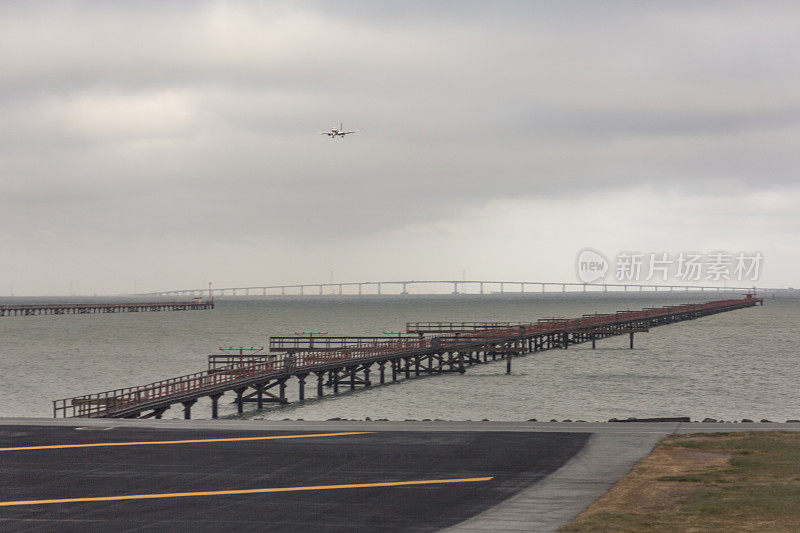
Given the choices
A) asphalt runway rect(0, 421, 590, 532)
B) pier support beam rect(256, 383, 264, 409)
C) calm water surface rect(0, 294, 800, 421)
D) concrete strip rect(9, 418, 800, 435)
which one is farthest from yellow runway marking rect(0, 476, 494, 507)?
pier support beam rect(256, 383, 264, 409)

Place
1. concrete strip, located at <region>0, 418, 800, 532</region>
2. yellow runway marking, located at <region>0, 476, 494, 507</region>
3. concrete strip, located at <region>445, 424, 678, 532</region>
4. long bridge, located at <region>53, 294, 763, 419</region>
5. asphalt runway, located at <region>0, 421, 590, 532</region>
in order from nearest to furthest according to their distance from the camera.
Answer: concrete strip, located at <region>445, 424, 678, 532</region> < concrete strip, located at <region>0, 418, 800, 532</region> < asphalt runway, located at <region>0, 421, 590, 532</region> < yellow runway marking, located at <region>0, 476, 494, 507</region> < long bridge, located at <region>53, 294, 763, 419</region>

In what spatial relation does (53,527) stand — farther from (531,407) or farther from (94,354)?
(94,354)

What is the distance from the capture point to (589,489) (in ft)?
67.5

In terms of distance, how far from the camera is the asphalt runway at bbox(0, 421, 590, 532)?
1814 cm

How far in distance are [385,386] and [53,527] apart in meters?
57.1

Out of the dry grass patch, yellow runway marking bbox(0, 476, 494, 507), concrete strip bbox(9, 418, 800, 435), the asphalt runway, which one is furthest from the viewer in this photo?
concrete strip bbox(9, 418, 800, 435)

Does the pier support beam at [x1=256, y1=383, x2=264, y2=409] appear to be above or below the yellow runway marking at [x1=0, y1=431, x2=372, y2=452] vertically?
below

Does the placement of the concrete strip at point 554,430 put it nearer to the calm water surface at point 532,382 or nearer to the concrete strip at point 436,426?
the concrete strip at point 436,426

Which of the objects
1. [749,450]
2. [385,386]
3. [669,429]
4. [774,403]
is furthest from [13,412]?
[774,403]

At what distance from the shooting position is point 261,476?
2241 cm

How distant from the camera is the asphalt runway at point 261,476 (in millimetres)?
18141

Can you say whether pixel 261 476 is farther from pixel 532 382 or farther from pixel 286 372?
pixel 532 382

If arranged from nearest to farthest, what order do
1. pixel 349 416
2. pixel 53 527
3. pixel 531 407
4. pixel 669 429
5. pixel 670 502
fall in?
1. pixel 53 527
2. pixel 670 502
3. pixel 669 429
4. pixel 349 416
5. pixel 531 407

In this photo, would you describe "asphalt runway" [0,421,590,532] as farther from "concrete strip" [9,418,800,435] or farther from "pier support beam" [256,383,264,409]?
"pier support beam" [256,383,264,409]
